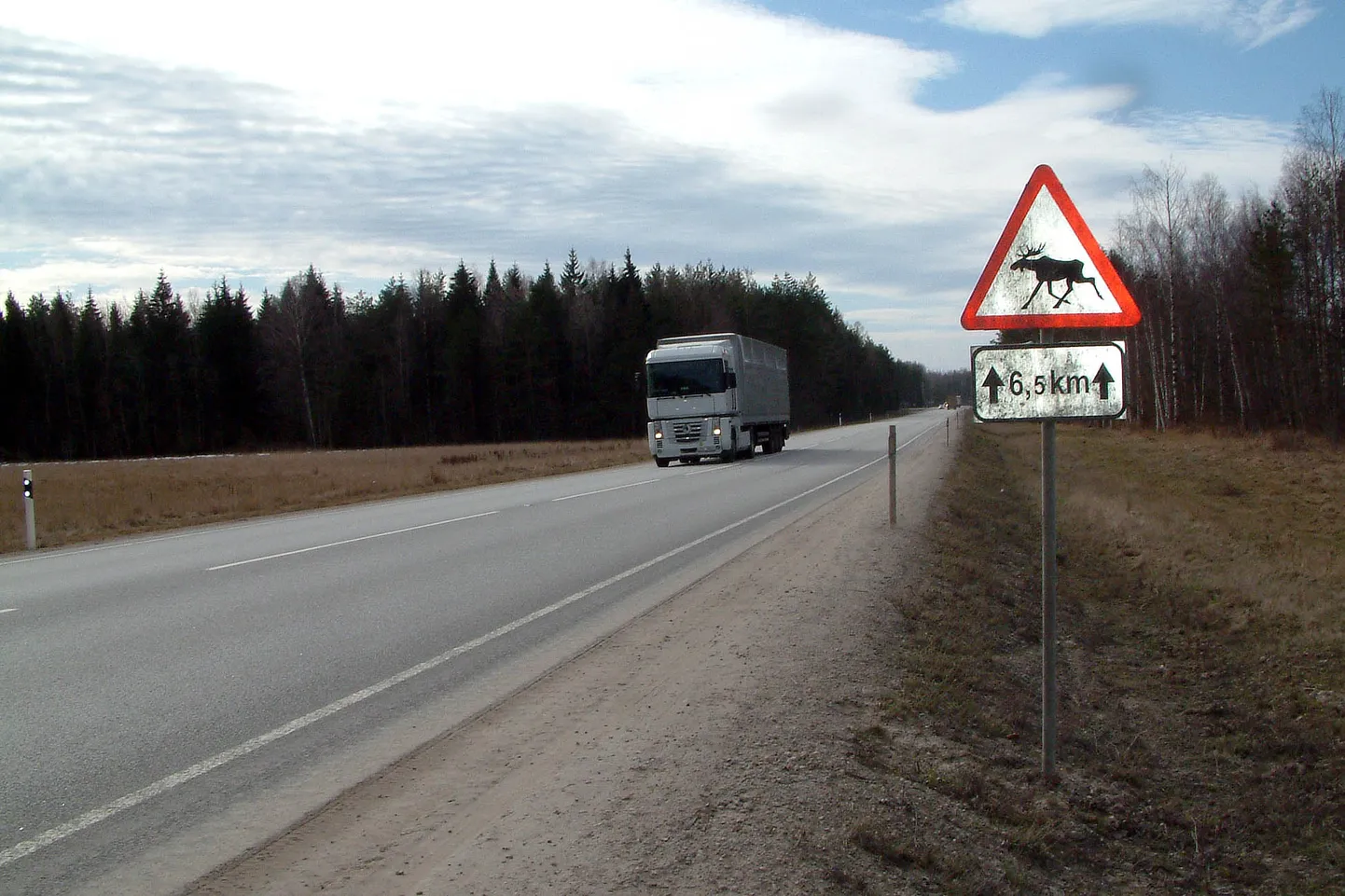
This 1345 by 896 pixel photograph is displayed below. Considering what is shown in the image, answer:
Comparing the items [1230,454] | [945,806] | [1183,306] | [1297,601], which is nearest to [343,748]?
[945,806]

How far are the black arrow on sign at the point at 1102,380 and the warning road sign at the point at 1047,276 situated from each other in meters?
0.25

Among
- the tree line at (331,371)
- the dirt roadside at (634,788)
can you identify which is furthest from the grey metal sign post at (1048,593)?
the tree line at (331,371)

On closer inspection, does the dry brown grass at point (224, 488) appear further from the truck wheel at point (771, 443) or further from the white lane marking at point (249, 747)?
the white lane marking at point (249, 747)

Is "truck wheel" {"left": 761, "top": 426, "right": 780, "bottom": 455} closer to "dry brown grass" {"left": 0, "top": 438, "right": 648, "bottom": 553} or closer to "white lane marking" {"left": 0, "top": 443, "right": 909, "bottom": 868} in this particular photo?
"dry brown grass" {"left": 0, "top": 438, "right": 648, "bottom": 553}

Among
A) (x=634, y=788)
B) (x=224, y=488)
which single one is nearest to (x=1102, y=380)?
(x=634, y=788)

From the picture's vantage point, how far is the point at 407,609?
9.20 metres

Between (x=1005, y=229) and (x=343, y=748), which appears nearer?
(x=1005, y=229)

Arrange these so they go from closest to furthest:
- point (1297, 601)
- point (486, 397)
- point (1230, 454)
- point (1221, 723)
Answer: point (1221, 723), point (1297, 601), point (1230, 454), point (486, 397)

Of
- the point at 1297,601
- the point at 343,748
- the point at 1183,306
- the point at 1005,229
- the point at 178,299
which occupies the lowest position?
the point at 1297,601

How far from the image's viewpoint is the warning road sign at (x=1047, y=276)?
482cm

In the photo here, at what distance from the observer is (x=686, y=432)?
1289 inches

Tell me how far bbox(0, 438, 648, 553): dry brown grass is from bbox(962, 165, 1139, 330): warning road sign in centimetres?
1686

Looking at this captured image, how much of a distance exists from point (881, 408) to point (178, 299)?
108039mm

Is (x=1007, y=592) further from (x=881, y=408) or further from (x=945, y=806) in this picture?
(x=881, y=408)
